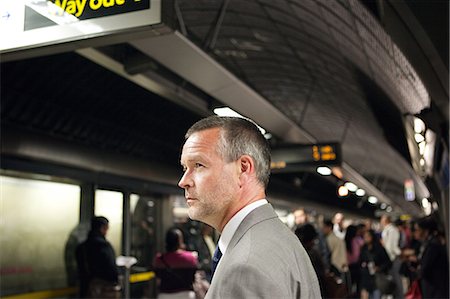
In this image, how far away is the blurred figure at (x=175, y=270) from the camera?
19.9ft

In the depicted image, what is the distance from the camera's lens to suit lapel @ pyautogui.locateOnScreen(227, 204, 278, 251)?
1.54 m

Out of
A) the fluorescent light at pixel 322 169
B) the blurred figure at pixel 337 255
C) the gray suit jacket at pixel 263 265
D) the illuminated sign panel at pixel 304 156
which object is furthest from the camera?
the fluorescent light at pixel 322 169

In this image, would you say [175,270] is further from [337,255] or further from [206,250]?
[337,255]

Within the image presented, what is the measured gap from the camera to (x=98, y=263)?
6.82m

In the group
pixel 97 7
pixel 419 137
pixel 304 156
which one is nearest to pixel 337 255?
pixel 304 156

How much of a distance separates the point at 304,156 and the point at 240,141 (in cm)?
852

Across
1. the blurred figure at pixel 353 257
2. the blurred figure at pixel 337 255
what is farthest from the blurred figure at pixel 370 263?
the blurred figure at pixel 337 255

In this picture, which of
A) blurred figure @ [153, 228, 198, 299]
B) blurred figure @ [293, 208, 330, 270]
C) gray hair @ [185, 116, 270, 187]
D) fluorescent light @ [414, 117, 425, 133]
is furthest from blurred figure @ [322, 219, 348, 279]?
gray hair @ [185, 116, 270, 187]

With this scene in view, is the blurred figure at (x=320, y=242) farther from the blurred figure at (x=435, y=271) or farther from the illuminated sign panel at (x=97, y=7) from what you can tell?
the illuminated sign panel at (x=97, y=7)

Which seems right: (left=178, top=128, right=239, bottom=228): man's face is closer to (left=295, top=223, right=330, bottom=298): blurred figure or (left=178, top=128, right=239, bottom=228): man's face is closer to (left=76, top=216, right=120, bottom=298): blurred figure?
(left=295, top=223, right=330, bottom=298): blurred figure

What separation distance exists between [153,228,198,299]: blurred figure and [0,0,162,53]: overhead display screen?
3.41 m

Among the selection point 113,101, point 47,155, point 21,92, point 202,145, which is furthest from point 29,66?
point 202,145

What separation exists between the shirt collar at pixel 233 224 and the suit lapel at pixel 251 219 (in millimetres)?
17

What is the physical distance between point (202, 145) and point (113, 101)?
8.64 metres
